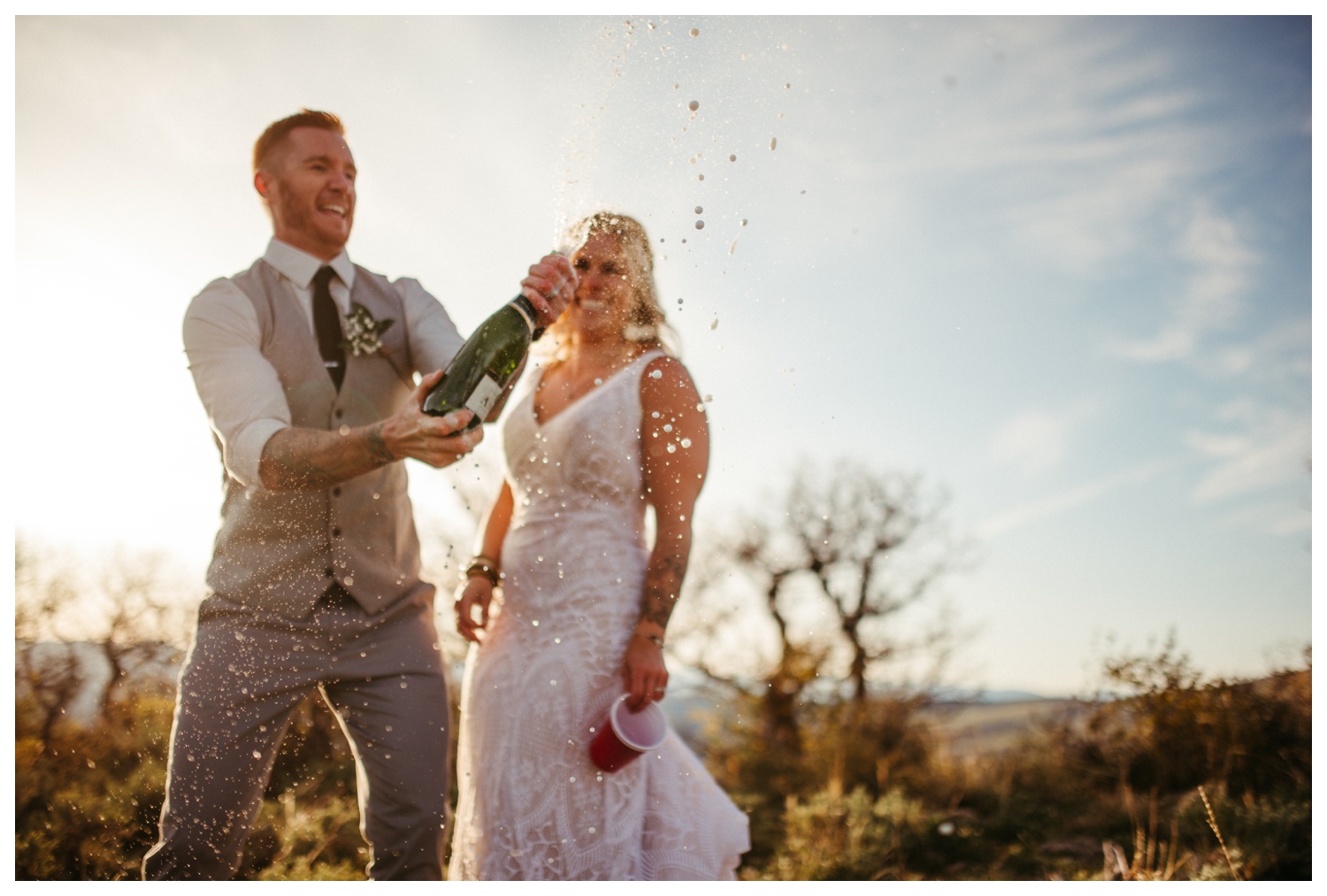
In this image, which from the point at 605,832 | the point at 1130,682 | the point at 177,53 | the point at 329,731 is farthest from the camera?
the point at 329,731

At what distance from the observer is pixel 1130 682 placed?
3584 mm

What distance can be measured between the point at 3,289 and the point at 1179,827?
655 centimetres

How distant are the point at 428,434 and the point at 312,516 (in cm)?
61

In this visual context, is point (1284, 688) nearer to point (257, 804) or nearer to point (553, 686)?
point (553, 686)

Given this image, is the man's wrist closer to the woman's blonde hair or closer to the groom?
the groom

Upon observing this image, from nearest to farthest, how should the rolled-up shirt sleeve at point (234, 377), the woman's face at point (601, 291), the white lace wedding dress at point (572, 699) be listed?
the rolled-up shirt sleeve at point (234, 377) → the white lace wedding dress at point (572, 699) → the woman's face at point (601, 291)

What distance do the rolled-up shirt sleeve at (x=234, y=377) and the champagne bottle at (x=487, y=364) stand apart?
A: 0.44 meters

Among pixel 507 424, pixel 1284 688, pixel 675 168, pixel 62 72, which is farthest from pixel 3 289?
pixel 1284 688

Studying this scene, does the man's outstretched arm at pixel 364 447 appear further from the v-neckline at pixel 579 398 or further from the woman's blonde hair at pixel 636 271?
the woman's blonde hair at pixel 636 271

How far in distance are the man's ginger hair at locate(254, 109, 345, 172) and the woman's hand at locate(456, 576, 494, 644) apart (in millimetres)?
1371

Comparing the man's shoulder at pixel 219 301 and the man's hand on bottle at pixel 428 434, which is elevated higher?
the man's shoulder at pixel 219 301

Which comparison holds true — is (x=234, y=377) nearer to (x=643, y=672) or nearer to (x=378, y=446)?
(x=378, y=446)

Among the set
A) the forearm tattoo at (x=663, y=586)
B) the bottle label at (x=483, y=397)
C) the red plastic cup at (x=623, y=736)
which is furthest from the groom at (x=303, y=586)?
the forearm tattoo at (x=663, y=586)

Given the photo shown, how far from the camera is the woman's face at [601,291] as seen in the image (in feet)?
7.23
